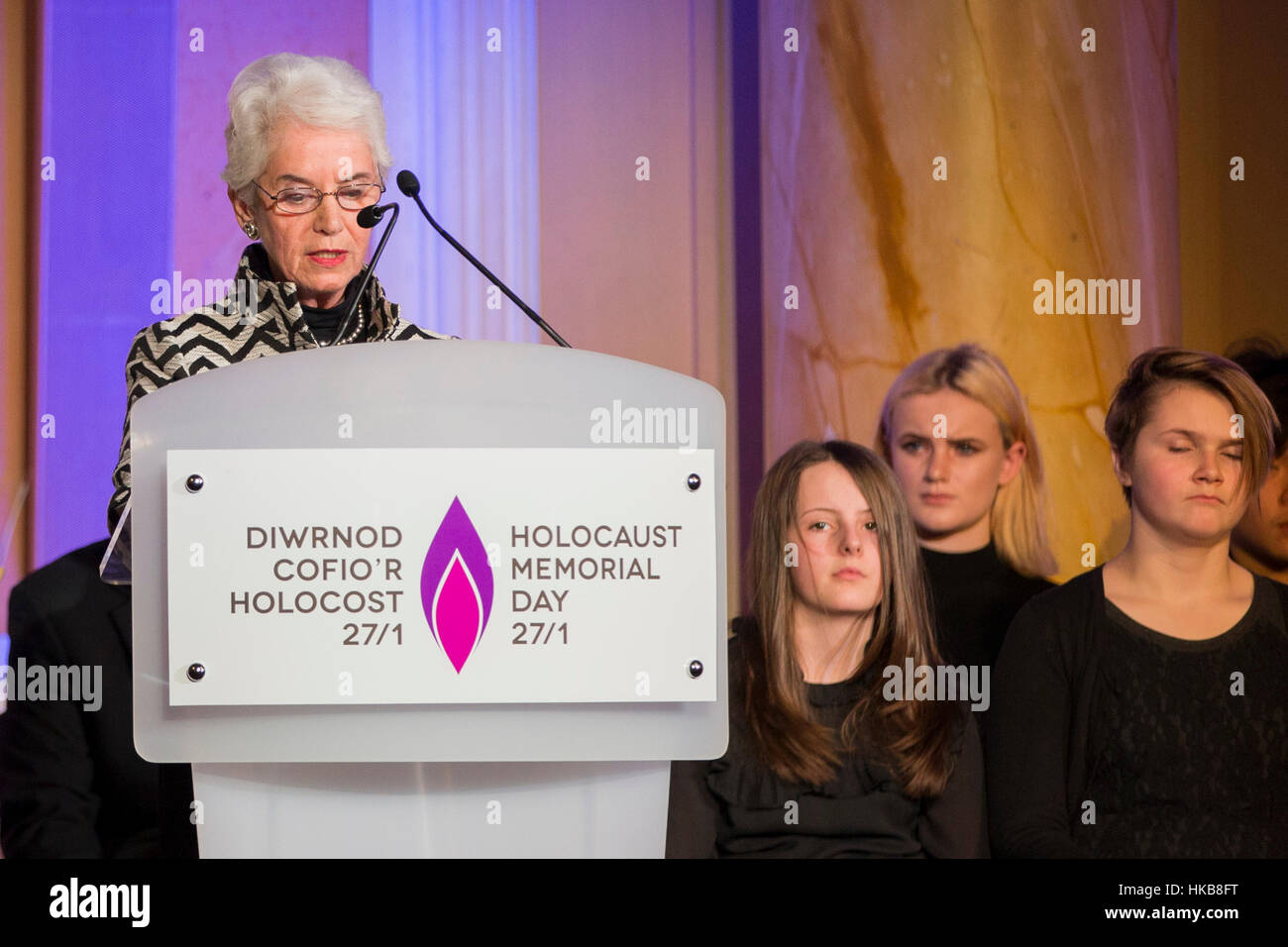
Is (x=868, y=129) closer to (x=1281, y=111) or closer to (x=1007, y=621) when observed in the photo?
(x=1281, y=111)

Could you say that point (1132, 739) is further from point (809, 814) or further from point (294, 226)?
point (294, 226)

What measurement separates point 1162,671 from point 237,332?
1.42 metres

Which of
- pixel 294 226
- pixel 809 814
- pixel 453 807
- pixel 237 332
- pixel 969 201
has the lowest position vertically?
pixel 809 814

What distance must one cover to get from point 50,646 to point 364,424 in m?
0.88

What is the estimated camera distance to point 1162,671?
190 centimetres

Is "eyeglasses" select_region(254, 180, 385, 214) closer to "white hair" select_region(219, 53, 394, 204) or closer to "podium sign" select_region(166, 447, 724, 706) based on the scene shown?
"white hair" select_region(219, 53, 394, 204)

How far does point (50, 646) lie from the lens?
1.78 metres

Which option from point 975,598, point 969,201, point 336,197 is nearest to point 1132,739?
point 975,598

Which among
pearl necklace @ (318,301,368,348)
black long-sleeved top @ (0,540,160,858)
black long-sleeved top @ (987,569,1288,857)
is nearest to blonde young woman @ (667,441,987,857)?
black long-sleeved top @ (987,569,1288,857)

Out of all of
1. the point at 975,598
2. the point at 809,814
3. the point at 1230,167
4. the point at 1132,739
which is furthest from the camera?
the point at 1230,167

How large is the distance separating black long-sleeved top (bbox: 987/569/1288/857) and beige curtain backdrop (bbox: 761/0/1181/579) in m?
0.22

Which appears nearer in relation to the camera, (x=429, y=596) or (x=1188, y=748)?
(x=429, y=596)

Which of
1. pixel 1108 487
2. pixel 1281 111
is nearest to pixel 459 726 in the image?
pixel 1108 487

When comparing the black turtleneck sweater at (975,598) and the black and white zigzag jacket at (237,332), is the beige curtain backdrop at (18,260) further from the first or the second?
the black turtleneck sweater at (975,598)
